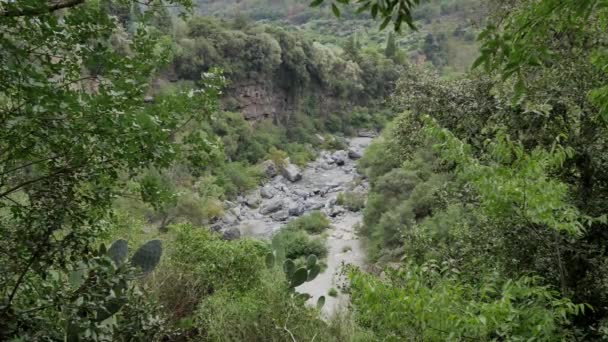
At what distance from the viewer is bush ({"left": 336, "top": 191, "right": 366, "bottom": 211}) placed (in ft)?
72.3

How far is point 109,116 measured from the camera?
2.50m

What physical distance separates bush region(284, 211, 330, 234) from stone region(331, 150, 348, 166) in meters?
10.8

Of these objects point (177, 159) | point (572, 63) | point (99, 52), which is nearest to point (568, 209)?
point (572, 63)

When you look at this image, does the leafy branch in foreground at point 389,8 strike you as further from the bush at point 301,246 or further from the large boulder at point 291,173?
the large boulder at point 291,173

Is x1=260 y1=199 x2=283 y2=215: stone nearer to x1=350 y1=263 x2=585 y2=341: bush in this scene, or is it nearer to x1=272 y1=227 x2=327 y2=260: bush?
x1=272 y1=227 x2=327 y2=260: bush

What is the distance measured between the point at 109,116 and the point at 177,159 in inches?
32.9

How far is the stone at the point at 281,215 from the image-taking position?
21005 mm

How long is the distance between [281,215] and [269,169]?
629 centimetres

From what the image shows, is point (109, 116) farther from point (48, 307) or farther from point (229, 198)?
point (229, 198)

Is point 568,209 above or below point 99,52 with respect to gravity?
below

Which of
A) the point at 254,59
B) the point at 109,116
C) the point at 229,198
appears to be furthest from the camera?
the point at 254,59

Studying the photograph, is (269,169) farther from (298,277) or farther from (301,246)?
(298,277)

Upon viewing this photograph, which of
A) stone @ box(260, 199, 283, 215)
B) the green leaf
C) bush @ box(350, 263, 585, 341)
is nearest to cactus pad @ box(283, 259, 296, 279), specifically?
bush @ box(350, 263, 585, 341)

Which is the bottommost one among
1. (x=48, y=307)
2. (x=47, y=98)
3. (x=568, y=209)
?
(x=48, y=307)
